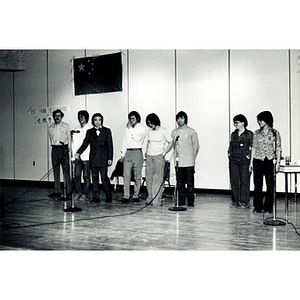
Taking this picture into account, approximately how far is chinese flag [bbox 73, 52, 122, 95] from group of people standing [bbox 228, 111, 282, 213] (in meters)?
3.57

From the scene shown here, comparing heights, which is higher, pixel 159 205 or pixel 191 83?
pixel 191 83

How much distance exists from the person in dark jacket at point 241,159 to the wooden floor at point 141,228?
29 centimetres

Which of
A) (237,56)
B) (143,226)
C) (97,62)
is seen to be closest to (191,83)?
(237,56)

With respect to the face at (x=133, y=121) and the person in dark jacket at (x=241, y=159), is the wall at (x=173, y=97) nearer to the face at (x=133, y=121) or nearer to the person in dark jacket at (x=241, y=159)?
the person in dark jacket at (x=241, y=159)

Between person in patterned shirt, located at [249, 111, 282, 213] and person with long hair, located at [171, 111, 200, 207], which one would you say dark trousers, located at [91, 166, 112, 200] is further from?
person in patterned shirt, located at [249, 111, 282, 213]

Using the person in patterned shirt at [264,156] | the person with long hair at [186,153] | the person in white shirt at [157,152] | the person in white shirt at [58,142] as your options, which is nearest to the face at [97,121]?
the person in white shirt at [157,152]

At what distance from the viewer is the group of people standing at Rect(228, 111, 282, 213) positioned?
5.21 meters

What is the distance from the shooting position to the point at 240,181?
6.03 m

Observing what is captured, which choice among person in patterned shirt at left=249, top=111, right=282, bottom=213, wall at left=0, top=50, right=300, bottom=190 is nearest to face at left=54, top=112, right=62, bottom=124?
wall at left=0, top=50, right=300, bottom=190

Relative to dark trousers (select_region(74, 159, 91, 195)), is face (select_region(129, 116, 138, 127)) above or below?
above

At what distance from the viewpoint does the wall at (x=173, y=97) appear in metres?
7.14

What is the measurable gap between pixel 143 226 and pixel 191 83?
4.06 meters

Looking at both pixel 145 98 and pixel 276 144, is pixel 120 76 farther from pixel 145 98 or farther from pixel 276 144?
pixel 276 144

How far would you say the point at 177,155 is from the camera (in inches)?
231
